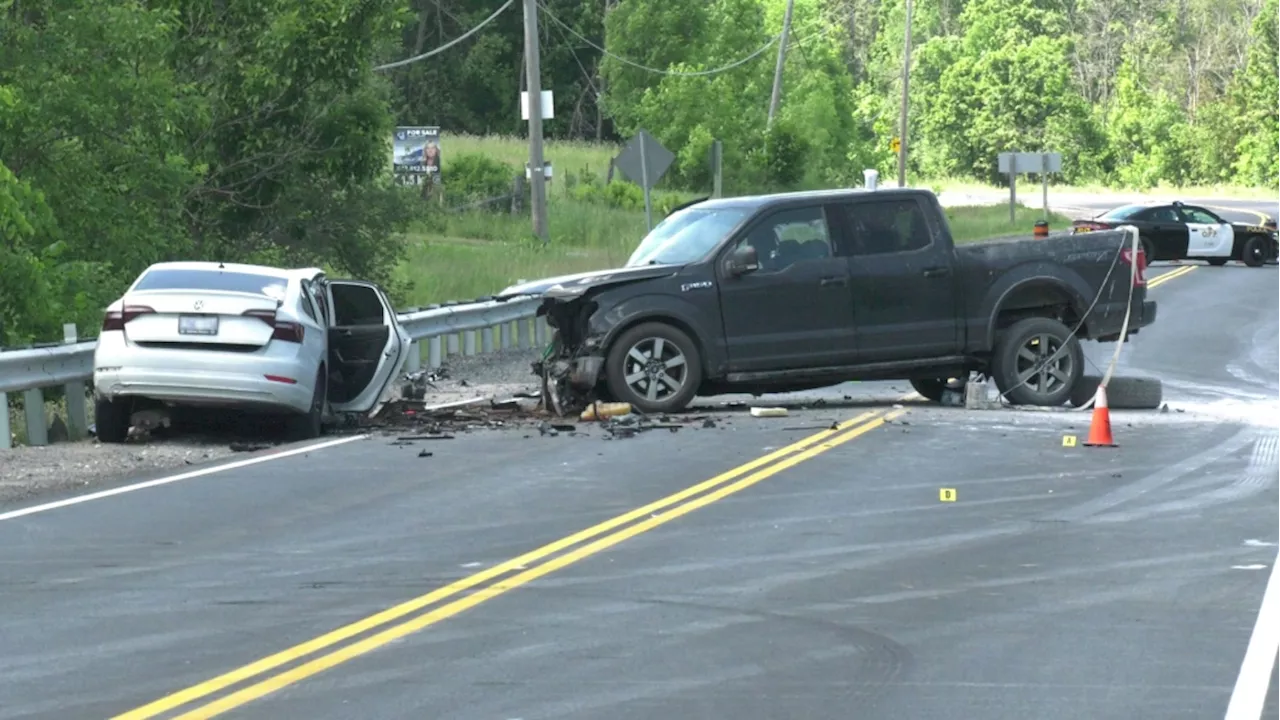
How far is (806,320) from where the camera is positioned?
18.9 meters

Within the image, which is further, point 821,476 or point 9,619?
point 821,476

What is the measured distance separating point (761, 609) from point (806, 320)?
912 centimetres

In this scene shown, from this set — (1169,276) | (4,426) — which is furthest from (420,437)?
(1169,276)

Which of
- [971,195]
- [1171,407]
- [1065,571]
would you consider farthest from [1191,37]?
[1065,571]

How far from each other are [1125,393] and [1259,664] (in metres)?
11.9

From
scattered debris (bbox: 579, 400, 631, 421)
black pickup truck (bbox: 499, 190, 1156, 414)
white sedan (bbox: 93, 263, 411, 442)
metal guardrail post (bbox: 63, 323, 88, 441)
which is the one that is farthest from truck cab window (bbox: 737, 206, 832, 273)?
metal guardrail post (bbox: 63, 323, 88, 441)

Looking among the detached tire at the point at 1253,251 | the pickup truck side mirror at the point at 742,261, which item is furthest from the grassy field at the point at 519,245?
the pickup truck side mirror at the point at 742,261

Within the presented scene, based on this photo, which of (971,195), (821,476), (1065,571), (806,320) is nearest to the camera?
(1065,571)

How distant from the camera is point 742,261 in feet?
61.4

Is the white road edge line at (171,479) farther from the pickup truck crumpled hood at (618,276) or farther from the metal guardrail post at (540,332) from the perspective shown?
the metal guardrail post at (540,332)

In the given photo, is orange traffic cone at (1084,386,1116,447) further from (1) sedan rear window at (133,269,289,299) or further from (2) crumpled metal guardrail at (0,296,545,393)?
(2) crumpled metal guardrail at (0,296,545,393)

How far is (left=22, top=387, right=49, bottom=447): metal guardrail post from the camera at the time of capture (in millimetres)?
17281

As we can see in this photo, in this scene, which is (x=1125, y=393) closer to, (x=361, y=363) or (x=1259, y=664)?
(x=361, y=363)

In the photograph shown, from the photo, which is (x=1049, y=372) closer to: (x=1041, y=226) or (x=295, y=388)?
(x=1041, y=226)
